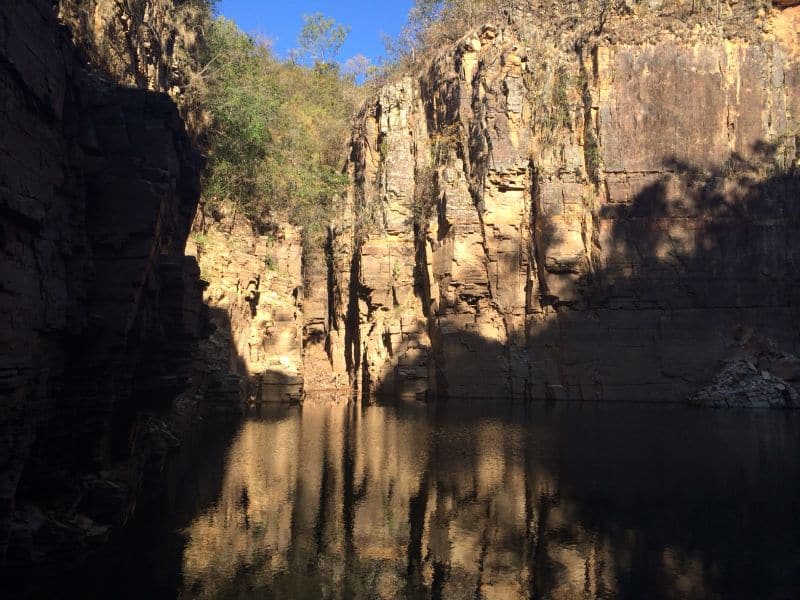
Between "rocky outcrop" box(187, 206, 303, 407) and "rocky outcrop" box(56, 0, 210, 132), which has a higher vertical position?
"rocky outcrop" box(56, 0, 210, 132)

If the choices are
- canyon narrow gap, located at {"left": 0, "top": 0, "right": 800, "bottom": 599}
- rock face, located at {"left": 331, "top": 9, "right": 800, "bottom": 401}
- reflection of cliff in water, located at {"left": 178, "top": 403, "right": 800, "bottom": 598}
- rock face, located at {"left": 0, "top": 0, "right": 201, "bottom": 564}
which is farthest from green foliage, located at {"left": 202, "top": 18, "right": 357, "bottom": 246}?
rock face, located at {"left": 0, "top": 0, "right": 201, "bottom": 564}

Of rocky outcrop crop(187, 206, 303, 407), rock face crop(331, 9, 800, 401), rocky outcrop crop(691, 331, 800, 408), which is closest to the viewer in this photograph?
rocky outcrop crop(187, 206, 303, 407)

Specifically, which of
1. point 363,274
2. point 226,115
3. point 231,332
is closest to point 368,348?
point 363,274

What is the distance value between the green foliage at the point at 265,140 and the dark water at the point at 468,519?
18076mm

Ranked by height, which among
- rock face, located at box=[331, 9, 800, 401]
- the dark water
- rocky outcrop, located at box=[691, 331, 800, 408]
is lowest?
the dark water

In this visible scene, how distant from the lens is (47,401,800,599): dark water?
979cm

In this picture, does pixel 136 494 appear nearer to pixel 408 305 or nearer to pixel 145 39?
pixel 145 39

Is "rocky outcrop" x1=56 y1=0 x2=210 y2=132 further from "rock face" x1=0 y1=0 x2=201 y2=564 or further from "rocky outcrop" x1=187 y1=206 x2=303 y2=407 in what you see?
"rock face" x1=0 y1=0 x2=201 y2=564

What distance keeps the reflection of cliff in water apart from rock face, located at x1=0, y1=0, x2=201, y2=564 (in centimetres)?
238

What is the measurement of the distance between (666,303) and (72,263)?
1088 inches

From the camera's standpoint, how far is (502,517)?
1300 centimetres

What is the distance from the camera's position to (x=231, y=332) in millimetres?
29500

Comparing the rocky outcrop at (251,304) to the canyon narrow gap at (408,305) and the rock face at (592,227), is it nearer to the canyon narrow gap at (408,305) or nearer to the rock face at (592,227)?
the canyon narrow gap at (408,305)

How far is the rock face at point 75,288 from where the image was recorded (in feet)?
31.1
